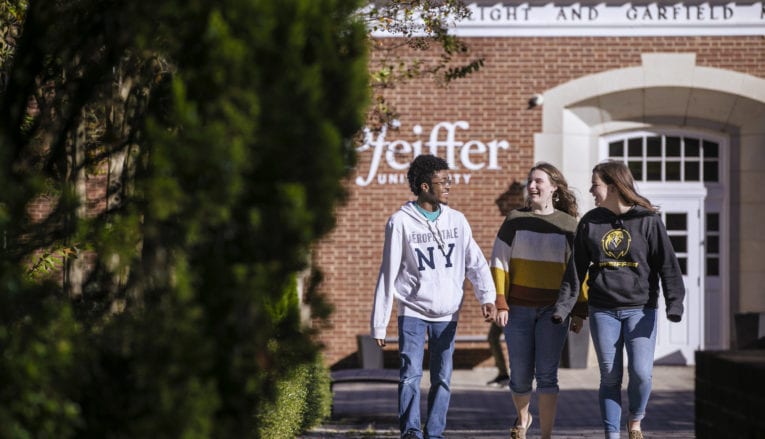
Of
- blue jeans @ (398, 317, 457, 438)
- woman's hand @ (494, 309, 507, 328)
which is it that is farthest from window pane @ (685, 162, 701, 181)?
blue jeans @ (398, 317, 457, 438)

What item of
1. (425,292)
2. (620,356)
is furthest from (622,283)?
(425,292)

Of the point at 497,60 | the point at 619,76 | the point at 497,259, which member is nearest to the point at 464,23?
the point at 497,60

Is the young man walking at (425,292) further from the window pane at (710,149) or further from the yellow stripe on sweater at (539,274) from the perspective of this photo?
the window pane at (710,149)

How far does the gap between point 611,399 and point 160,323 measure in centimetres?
423

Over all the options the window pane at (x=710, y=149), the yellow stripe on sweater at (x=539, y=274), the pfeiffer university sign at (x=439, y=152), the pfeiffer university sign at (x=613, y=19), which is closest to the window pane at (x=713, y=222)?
the window pane at (x=710, y=149)

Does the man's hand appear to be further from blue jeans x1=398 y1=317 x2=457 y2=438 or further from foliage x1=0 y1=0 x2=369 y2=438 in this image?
foliage x1=0 y1=0 x2=369 y2=438

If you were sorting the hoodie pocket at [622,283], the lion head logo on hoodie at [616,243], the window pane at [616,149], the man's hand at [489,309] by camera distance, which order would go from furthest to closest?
the window pane at [616,149] → the man's hand at [489,309] → the lion head logo on hoodie at [616,243] → the hoodie pocket at [622,283]

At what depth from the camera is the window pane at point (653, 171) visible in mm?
16609

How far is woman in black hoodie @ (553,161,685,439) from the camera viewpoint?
6887 millimetres

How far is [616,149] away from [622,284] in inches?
398

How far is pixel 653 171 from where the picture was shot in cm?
1662

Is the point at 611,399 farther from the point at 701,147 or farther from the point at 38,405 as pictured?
the point at 701,147

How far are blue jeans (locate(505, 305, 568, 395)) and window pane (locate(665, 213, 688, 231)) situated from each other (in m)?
9.76

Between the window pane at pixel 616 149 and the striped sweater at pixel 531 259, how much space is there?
A: 939cm
